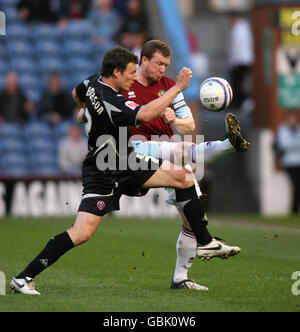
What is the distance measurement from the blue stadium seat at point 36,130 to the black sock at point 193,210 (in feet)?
35.5

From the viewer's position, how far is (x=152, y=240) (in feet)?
41.9

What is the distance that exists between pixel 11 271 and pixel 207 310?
301cm

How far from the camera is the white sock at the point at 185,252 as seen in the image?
26.7 ft

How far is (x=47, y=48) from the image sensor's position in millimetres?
20031

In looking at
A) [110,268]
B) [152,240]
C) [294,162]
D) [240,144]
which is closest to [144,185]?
[240,144]

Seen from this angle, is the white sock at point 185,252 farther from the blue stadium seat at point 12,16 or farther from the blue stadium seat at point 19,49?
the blue stadium seat at point 12,16

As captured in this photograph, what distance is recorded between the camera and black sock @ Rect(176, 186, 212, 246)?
7.83 m

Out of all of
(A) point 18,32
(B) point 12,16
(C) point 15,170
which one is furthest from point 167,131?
(B) point 12,16

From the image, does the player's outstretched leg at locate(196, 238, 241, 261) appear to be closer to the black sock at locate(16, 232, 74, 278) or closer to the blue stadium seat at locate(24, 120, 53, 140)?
the black sock at locate(16, 232, 74, 278)

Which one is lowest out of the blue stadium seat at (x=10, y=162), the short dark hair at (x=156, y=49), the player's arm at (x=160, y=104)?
the blue stadium seat at (x=10, y=162)

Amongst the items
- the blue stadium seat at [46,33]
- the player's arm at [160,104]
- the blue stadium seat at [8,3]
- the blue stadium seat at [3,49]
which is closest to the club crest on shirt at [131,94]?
the player's arm at [160,104]

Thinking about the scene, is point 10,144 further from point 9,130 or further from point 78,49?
point 78,49

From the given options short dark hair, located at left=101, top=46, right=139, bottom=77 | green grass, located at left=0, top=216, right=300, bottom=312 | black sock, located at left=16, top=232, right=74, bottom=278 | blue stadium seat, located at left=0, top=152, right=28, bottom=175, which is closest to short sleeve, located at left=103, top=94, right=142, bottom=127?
short dark hair, located at left=101, top=46, right=139, bottom=77
